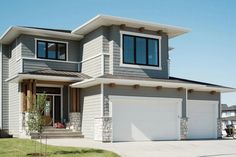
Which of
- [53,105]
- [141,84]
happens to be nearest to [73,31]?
[53,105]

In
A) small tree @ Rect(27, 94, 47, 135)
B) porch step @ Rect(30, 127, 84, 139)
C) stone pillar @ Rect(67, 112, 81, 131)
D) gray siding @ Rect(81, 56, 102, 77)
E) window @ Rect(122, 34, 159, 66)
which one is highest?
window @ Rect(122, 34, 159, 66)

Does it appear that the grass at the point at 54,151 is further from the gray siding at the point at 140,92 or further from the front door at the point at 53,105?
the front door at the point at 53,105

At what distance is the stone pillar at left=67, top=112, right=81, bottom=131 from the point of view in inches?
917

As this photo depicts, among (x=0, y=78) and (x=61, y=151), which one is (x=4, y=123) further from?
(x=61, y=151)

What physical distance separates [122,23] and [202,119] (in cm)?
847

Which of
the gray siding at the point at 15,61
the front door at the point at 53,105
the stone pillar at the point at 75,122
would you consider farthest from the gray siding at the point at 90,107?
the gray siding at the point at 15,61

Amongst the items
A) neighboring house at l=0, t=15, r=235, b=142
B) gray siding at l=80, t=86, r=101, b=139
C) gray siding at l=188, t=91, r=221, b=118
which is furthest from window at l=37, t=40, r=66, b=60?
gray siding at l=188, t=91, r=221, b=118

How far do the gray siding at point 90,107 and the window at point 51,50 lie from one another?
3366 millimetres

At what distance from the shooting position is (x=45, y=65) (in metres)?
24.5

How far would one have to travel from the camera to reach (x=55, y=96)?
80.9 feet

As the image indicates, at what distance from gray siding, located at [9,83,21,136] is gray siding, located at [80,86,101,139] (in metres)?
4.30

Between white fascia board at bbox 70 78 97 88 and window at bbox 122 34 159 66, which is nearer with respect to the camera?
white fascia board at bbox 70 78 97 88

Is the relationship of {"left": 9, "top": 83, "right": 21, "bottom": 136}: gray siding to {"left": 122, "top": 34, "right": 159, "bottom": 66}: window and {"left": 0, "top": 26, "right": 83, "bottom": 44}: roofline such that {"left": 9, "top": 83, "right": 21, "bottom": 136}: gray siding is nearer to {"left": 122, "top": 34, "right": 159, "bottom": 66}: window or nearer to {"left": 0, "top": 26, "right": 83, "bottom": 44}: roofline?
{"left": 0, "top": 26, "right": 83, "bottom": 44}: roofline

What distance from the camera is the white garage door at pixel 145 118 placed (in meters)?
21.0
